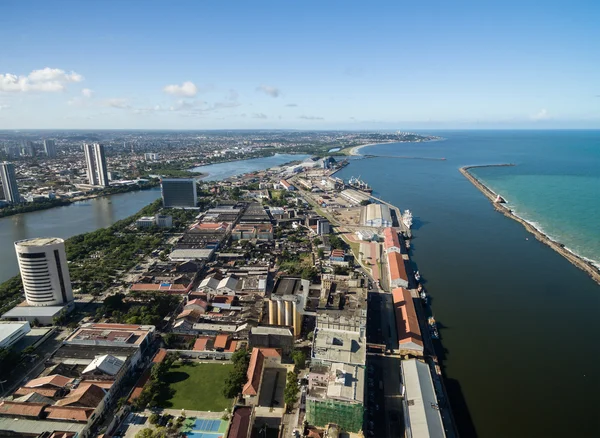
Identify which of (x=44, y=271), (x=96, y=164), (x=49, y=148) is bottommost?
(x=44, y=271)

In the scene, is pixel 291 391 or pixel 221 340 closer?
pixel 291 391

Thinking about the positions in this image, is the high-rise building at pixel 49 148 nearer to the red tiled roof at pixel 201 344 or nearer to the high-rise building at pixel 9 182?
the high-rise building at pixel 9 182

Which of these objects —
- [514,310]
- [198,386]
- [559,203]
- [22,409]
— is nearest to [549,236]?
[559,203]

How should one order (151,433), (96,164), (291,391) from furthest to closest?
→ (96,164) → (291,391) → (151,433)

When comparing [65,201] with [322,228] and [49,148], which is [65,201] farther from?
[49,148]

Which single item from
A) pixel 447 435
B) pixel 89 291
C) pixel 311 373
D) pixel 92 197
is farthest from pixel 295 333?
pixel 92 197
